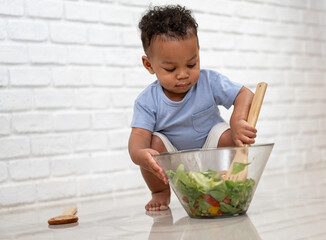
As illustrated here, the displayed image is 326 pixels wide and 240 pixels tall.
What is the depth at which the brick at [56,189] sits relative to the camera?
79.7 inches

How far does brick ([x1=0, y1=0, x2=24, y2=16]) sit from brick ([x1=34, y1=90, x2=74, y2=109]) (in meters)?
0.32

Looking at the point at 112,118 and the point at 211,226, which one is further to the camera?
the point at 112,118

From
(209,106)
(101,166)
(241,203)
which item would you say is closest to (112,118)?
(101,166)

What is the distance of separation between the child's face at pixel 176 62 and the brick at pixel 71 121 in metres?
0.74

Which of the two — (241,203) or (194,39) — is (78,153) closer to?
(194,39)

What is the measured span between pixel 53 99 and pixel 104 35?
372mm

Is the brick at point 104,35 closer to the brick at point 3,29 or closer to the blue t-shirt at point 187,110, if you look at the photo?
the brick at point 3,29

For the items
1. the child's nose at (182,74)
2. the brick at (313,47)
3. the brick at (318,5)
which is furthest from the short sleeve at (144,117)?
the brick at (318,5)

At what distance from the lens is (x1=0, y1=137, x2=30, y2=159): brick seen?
6.38 ft

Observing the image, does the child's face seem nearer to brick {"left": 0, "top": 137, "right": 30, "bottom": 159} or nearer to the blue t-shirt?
the blue t-shirt

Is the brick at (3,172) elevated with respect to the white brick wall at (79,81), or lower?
lower

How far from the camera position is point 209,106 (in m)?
1.53

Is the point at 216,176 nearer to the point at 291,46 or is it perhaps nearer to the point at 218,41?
the point at 218,41

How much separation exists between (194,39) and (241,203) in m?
0.46
